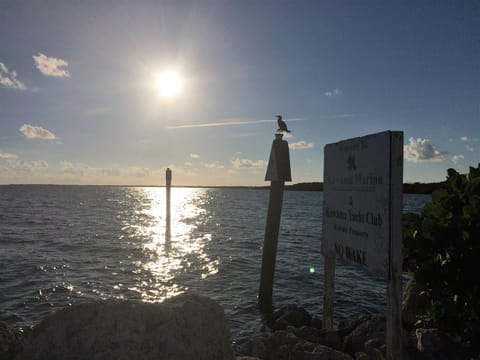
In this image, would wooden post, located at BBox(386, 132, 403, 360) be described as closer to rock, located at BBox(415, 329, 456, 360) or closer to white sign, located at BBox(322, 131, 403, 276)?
white sign, located at BBox(322, 131, 403, 276)

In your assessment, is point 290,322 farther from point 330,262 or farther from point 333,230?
point 333,230

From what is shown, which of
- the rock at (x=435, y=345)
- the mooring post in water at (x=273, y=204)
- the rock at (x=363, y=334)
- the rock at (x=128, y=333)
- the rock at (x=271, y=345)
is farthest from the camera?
the mooring post in water at (x=273, y=204)

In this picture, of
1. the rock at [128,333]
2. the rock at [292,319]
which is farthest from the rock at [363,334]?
the rock at [128,333]

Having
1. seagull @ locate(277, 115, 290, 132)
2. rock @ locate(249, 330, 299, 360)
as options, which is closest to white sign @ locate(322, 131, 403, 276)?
rock @ locate(249, 330, 299, 360)

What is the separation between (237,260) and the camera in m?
17.1

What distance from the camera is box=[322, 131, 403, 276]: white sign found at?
373 cm

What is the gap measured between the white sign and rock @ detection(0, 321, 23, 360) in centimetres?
429

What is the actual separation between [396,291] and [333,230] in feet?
4.58

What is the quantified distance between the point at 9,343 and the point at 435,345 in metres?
5.60

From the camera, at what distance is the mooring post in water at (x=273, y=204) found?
336 inches

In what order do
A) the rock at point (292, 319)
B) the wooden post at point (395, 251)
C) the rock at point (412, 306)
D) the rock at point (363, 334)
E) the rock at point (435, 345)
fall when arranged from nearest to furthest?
1. the wooden post at point (395, 251)
2. the rock at point (435, 345)
3. the rock at point (363, 334)
4. the rock at point (412, 306)
5. the rock at point (292, 319)

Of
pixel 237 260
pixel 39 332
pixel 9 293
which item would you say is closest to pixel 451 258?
pixel 39 332

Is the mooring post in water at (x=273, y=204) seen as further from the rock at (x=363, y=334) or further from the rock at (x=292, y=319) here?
the rock at (x=363, y=334)

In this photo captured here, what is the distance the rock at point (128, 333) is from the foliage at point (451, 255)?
3.04 metres
